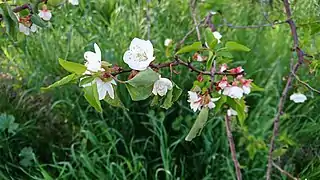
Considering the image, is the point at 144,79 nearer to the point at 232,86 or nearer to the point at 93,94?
the point at 93,94

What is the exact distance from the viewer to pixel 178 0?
8.63 ft

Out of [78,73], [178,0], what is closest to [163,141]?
[178,0]

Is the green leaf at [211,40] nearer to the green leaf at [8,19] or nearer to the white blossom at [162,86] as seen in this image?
the white blossom at [162,86]

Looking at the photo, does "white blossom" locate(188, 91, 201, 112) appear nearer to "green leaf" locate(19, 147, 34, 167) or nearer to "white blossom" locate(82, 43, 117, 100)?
"white blossom" locate(82, 43, 117, 100)

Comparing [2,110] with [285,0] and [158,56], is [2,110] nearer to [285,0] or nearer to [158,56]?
[158,56]

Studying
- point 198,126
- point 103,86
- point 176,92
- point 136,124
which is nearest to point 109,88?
point 103,86

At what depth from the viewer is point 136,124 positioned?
221 cm

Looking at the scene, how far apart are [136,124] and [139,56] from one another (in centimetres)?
124

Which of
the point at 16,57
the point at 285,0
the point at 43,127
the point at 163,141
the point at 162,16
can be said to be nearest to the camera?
the point at 285,0

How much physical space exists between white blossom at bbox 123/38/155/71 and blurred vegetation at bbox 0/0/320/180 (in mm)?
716

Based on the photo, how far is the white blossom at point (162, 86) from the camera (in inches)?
39.1

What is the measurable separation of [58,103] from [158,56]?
453 mm

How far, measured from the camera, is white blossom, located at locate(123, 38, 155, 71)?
962 millimetres

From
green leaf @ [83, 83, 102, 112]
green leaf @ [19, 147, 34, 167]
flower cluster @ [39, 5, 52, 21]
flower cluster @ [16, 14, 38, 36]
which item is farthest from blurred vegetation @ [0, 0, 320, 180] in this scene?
green leaf @ [83, 83, 102, 112]
